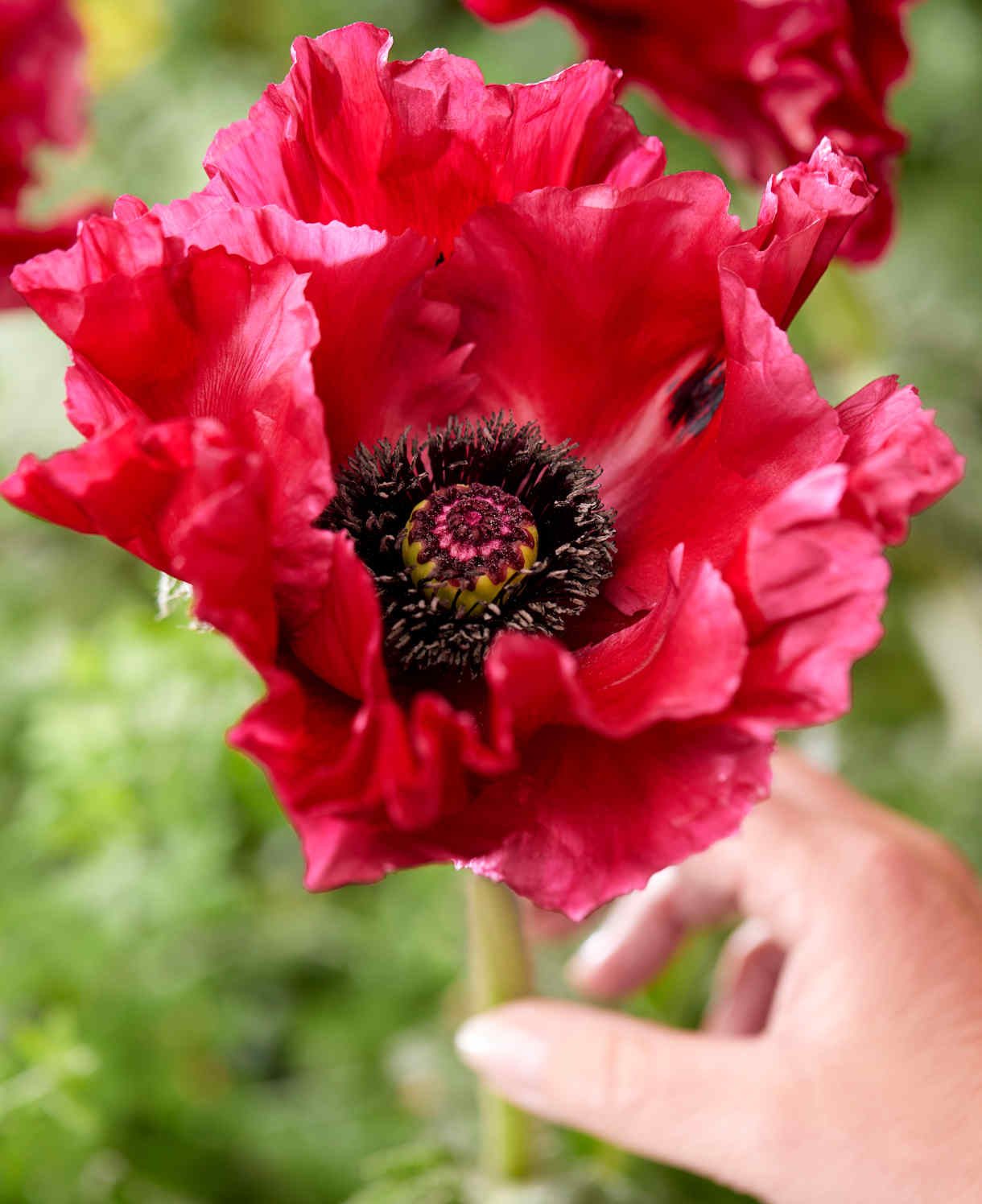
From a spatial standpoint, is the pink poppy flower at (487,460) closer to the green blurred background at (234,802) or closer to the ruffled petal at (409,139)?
the ruffled petal at (409,139)

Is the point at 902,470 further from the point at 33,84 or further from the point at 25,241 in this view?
the point at 33,84

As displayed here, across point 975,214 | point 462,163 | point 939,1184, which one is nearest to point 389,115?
point 462,163

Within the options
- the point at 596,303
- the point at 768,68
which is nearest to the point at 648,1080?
the point at 596,303

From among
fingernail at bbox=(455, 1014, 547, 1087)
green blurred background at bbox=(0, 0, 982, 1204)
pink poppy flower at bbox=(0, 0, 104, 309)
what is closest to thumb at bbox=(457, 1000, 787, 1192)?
fingernail at bbox=(455, 1014, 547, 1087)

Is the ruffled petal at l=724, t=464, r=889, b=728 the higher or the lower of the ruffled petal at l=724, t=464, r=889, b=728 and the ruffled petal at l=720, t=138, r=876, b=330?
the lower

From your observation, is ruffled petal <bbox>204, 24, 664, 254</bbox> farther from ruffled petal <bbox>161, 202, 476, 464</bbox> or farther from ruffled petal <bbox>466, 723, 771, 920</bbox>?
ruffled petal <bbox>466, 723, 771, 920</bbox>
